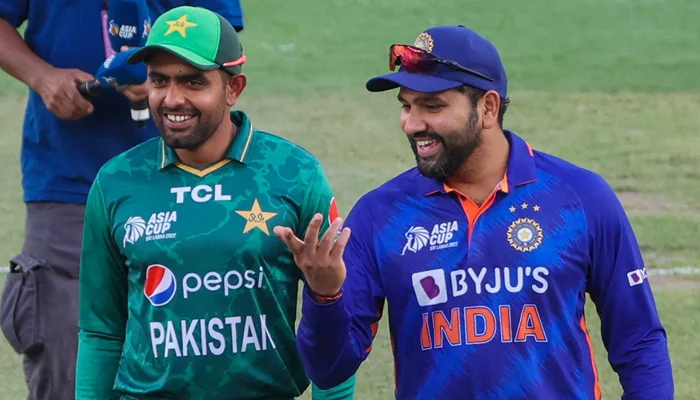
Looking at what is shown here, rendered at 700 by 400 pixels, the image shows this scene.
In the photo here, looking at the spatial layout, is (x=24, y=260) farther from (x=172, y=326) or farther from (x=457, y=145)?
(x=457, y=145)

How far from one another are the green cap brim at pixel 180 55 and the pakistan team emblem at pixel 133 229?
52cm

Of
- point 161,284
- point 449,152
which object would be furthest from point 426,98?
point 161,284

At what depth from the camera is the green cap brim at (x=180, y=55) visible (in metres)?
4.69

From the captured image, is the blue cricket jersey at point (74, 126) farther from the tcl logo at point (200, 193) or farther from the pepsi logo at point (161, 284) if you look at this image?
the pepsi logo at point (161, 284)

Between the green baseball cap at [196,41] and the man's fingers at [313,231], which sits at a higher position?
the green baseball cap at [196,41]

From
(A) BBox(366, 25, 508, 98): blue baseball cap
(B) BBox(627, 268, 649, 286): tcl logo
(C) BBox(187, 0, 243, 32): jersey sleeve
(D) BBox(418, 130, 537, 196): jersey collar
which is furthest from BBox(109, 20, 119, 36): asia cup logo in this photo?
(B) BBox(627, 268, 649, 286): tcl logo

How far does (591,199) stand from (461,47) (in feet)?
2.01

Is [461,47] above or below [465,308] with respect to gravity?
above

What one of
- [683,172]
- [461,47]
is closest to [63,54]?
[461,47]

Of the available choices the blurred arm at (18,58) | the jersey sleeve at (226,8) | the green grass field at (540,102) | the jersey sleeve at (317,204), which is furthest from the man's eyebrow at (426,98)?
the green grass field at (540,102)

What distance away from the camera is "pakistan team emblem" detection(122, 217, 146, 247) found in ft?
15.4

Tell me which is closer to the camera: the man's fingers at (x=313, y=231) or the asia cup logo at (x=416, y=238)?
the man's fingers at (x=313, y=231)

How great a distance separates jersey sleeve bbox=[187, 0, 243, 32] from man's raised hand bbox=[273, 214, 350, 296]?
5.84 ft

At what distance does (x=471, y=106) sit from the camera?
4508mm
